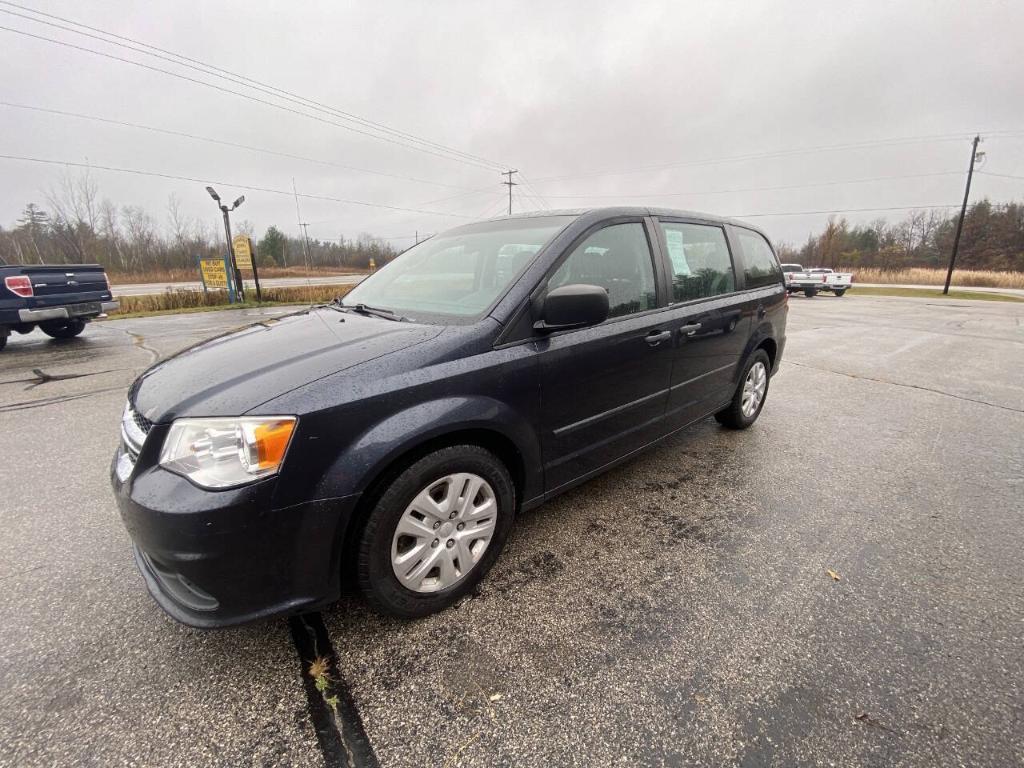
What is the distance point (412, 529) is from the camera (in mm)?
1819

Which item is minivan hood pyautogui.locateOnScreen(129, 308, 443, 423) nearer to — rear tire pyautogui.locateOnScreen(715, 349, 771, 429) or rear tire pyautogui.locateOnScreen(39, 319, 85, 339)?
rear tire pyautogui.locateOnScreen(715, 349, 771, 429)

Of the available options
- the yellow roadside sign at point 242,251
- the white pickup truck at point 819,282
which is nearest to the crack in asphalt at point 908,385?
the yellow roadside sign at point 242,251

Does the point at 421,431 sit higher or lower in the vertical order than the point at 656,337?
lower

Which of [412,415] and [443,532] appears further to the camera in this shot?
[443,532]

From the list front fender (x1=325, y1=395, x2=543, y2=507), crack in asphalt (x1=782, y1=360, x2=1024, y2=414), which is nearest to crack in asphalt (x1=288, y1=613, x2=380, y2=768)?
front fender (x1=325, y1=395, x2=543, y2=507)

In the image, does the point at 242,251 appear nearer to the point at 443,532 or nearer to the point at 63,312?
the point at 63,312

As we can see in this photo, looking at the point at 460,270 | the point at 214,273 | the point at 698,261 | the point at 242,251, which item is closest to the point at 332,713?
the point at 460,270

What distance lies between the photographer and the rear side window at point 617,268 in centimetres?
238

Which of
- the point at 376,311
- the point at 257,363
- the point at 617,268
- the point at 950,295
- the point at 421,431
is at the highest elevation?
the point at 617,268

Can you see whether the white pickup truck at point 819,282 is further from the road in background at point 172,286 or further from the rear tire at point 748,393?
the rear tire at point 748,393

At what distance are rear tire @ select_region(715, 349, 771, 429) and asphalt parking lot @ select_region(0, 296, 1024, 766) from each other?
2.12ft

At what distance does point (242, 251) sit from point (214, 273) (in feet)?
5.00

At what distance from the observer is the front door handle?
8.68ft

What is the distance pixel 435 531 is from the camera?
6.20ft
